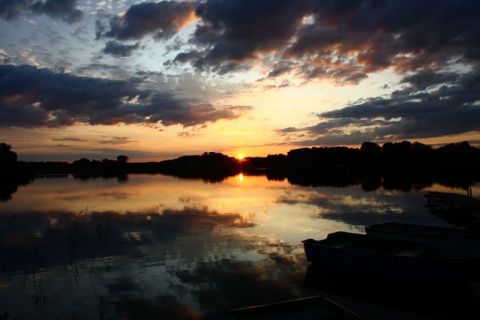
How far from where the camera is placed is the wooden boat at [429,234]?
544 inches

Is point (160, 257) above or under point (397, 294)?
above

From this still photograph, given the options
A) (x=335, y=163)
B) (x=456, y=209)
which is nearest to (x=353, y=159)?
(x=335, y=163)

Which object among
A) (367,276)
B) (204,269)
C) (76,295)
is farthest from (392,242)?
(76,295)

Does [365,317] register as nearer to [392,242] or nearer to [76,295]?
[392,242]

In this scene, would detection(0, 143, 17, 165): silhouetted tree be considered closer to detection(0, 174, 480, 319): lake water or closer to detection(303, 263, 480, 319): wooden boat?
detection(0, 174, 480, 319): lake water

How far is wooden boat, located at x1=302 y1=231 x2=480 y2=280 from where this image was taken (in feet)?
35.6

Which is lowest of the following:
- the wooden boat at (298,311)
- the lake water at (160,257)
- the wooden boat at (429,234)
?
the lake water at (160,257)

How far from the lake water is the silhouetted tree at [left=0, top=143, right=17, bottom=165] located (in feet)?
386

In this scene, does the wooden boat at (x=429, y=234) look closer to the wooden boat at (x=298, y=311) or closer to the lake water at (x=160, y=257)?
the lake water at (x=160, y=257)

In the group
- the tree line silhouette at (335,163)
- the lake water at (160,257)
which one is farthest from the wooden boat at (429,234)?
the tree line silhouette at (335,163)

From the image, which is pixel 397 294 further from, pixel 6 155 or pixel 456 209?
pixel 6 155

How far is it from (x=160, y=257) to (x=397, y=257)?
9467mm

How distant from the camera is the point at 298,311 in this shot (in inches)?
323

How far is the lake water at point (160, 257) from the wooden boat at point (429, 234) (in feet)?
11.4
